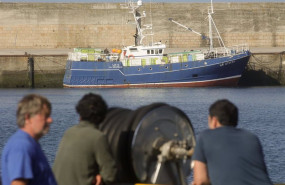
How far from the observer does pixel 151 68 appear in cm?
4750

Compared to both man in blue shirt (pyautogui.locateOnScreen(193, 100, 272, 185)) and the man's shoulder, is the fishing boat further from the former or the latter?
the man's shoulder

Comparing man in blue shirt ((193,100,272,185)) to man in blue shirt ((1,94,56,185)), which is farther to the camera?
man in blue shirt ((193,100,272,185))

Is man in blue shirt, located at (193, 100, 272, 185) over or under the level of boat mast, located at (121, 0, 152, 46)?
under

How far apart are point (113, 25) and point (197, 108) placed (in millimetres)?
24383

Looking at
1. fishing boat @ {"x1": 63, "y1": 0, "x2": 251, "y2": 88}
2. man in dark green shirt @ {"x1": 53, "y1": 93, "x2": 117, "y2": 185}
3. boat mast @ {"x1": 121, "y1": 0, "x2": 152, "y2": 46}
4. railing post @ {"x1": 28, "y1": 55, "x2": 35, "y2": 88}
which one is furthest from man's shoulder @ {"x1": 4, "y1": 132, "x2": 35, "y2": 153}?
boat mast @ {"x1": 121, "y1": 0, "x2": 152, "y2": 46}

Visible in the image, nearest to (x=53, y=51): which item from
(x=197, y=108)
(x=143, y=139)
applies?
(x=197, y=108)

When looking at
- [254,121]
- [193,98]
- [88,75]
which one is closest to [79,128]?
[254,121]

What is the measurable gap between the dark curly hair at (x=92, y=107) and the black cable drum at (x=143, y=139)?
2.29 ft

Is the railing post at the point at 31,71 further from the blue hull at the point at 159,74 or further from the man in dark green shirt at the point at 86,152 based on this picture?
the man in dark green shirt at the point at 86,152

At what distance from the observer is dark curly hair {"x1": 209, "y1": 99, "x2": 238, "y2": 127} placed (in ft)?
16.8

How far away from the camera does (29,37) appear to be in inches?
2181

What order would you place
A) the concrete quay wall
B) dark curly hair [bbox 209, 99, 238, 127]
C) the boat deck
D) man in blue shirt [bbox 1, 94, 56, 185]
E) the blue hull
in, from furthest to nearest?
the concrete quay wall → the boat deck → the blue hull → dark curly hair [bbox 209, 99, 238, 127] → man in blue shirt [bbox 1, 94, 56, 185]

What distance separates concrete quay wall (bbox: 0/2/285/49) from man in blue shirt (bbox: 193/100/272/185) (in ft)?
166

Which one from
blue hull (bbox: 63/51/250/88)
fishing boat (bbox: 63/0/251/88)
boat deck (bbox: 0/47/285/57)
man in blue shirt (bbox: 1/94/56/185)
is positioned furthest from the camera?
boat deck (bbox: 0/47/285/57)
